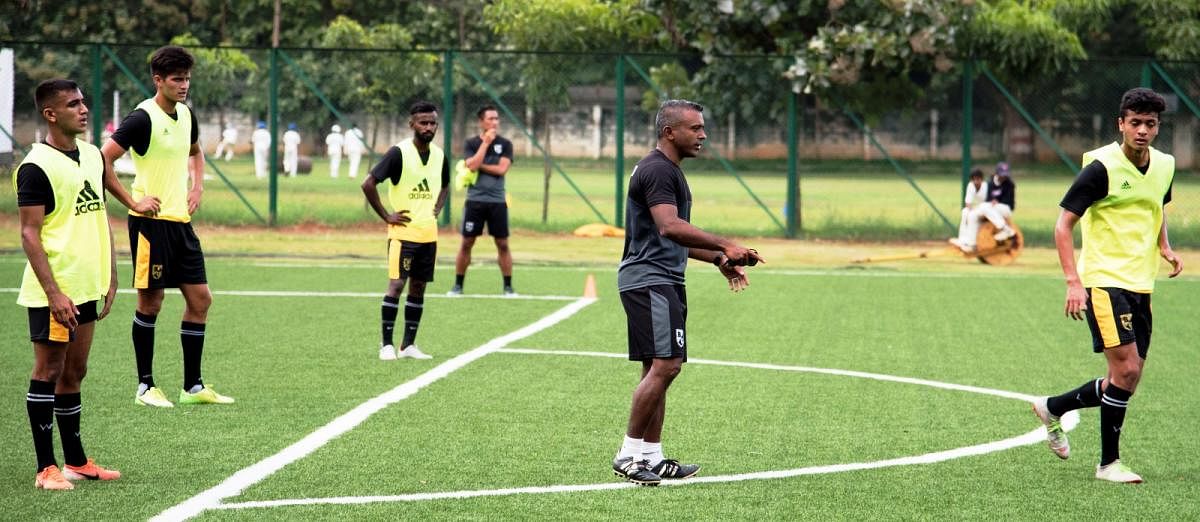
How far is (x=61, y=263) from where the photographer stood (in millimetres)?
6891

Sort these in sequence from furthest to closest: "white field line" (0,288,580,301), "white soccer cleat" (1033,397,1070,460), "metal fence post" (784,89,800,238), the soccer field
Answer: "metal fence post" (784,89,800,238), "white field line" (0,288,580,301), "white soccer cleat" (1033,397,1070,460), the soccer field

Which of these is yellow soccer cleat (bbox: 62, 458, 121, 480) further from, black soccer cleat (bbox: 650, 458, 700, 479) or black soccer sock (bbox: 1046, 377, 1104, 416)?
black soccer sock (bbox: 1046, 377, 1104, 416)

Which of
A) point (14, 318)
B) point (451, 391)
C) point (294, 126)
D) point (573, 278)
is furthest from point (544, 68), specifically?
point (451, 391)

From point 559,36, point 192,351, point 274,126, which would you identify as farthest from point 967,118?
point 192,351

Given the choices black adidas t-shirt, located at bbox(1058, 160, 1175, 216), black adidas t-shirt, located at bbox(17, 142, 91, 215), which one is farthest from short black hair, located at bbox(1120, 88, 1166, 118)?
black adidas t-shirt, located at bbox(17, 142, 91, 215)

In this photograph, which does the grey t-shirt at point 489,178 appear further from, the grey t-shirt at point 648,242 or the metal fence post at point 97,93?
the metal fence post at point 97,93

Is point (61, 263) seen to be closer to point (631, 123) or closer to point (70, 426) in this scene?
point (70, 426)

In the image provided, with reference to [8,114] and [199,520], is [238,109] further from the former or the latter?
[199,520]

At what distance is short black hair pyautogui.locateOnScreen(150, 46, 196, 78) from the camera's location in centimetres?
892

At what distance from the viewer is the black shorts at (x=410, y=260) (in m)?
A: 11.6

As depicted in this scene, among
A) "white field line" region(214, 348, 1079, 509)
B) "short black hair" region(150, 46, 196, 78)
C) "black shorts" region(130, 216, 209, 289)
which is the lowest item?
"white field line" region(214, 348, 1079, 509)

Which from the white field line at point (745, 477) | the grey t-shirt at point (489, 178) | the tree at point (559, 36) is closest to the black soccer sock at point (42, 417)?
the white field line at point (745, 477)

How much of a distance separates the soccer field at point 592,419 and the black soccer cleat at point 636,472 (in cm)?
8

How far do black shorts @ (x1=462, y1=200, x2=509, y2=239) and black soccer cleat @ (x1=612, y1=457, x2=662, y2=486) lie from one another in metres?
9.41
